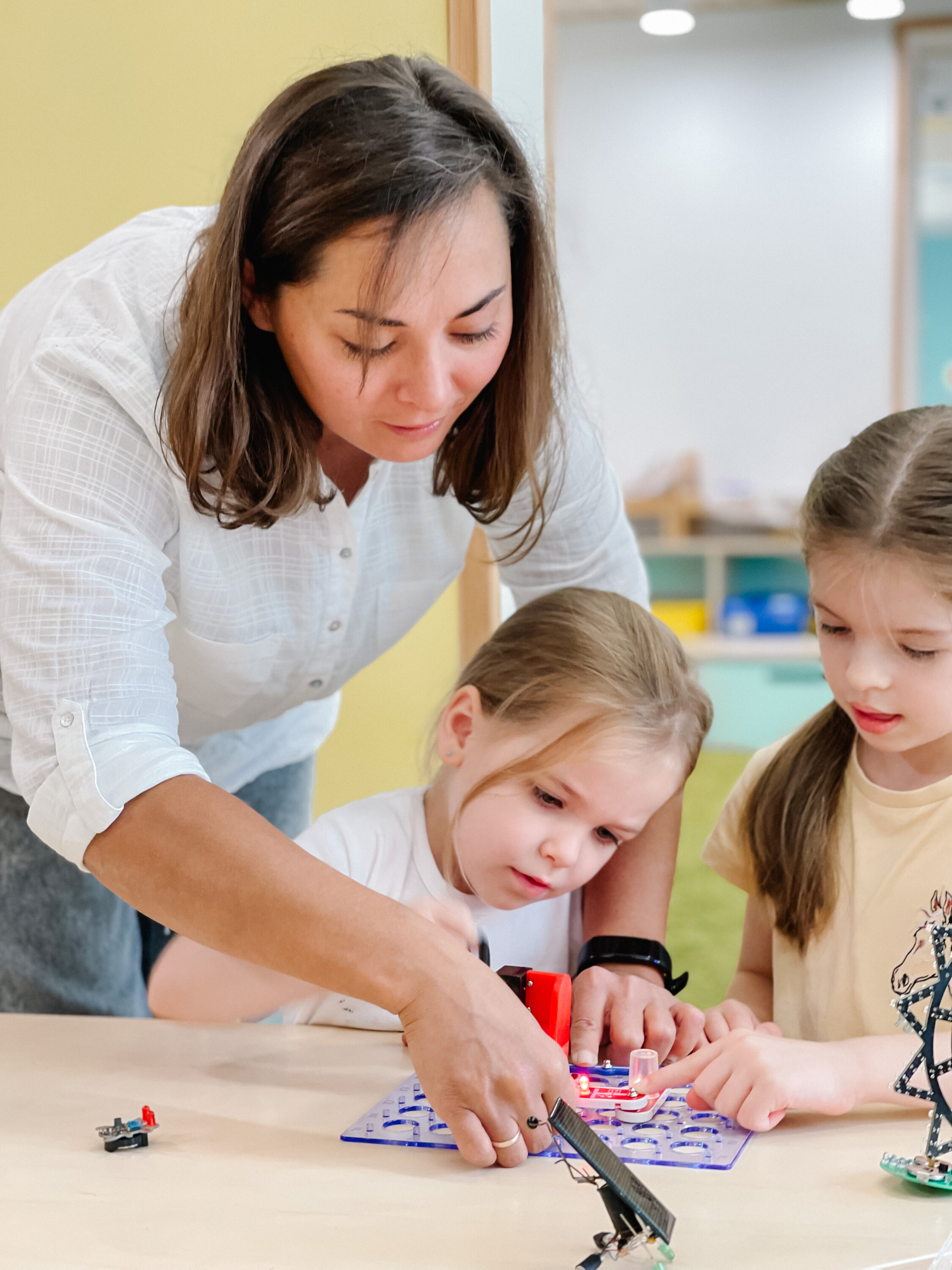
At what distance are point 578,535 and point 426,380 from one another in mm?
410

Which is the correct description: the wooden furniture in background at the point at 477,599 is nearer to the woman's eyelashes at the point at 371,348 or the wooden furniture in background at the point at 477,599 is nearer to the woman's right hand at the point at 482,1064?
the woman's eyelashes at the point at 371,348

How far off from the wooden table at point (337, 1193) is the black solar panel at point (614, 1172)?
1.1 inches

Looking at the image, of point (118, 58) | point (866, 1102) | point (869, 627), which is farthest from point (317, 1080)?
point (118, 58)

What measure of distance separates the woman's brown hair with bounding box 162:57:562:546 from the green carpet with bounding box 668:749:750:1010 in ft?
5.31

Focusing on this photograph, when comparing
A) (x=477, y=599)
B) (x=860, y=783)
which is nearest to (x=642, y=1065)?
(x=860, y=783)

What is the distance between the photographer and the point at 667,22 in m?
5.75

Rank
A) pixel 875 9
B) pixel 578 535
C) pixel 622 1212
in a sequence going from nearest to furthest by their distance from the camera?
1. pixel 622 1212
2. pixel 578 535
3. pixel 875 9

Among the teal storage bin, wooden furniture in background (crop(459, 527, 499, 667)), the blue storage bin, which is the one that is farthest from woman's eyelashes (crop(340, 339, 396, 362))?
the blue storage bin

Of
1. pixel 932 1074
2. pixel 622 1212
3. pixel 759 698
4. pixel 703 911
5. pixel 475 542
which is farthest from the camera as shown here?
pixel 759 698

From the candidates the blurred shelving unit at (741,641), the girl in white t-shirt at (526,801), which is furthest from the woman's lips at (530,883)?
the blurred shelving unit at (741,641)

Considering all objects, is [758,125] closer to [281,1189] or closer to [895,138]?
[895,138]

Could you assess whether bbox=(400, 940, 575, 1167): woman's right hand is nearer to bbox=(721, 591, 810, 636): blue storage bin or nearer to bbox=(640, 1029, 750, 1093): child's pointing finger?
bbox=(640, 1029, 750, 1093): child's pointing finger

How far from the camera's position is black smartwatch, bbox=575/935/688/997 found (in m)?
1.15

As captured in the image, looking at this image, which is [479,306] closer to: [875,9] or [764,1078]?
[764,1078]
